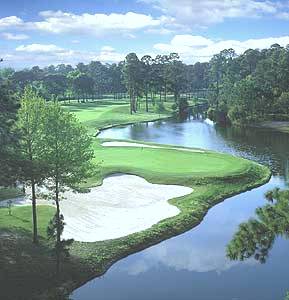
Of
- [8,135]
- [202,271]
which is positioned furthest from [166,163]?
[8,135]

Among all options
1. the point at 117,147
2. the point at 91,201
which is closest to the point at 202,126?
the point at 117,147

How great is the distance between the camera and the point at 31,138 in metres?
32.6

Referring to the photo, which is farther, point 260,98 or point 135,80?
point 135,80

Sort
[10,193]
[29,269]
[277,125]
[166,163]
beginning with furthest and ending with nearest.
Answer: [277,125], [166,163], [10,193], [29,269]

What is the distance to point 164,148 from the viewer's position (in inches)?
3031

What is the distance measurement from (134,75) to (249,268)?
11392 cm

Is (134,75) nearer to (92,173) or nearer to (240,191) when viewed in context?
(240,191)

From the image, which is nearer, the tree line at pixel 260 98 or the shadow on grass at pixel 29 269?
the shadow on grass at pixel 29 269

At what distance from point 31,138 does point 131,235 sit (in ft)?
37.1

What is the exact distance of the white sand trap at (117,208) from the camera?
3894 centimetres

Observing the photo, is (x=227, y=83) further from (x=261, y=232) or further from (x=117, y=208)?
(x=261, y=232)

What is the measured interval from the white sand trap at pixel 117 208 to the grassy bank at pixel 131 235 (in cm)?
121

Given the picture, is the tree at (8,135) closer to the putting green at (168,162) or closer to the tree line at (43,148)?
the tree line at (43,148)

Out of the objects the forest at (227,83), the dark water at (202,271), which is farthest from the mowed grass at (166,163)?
the forest at (227,83)
